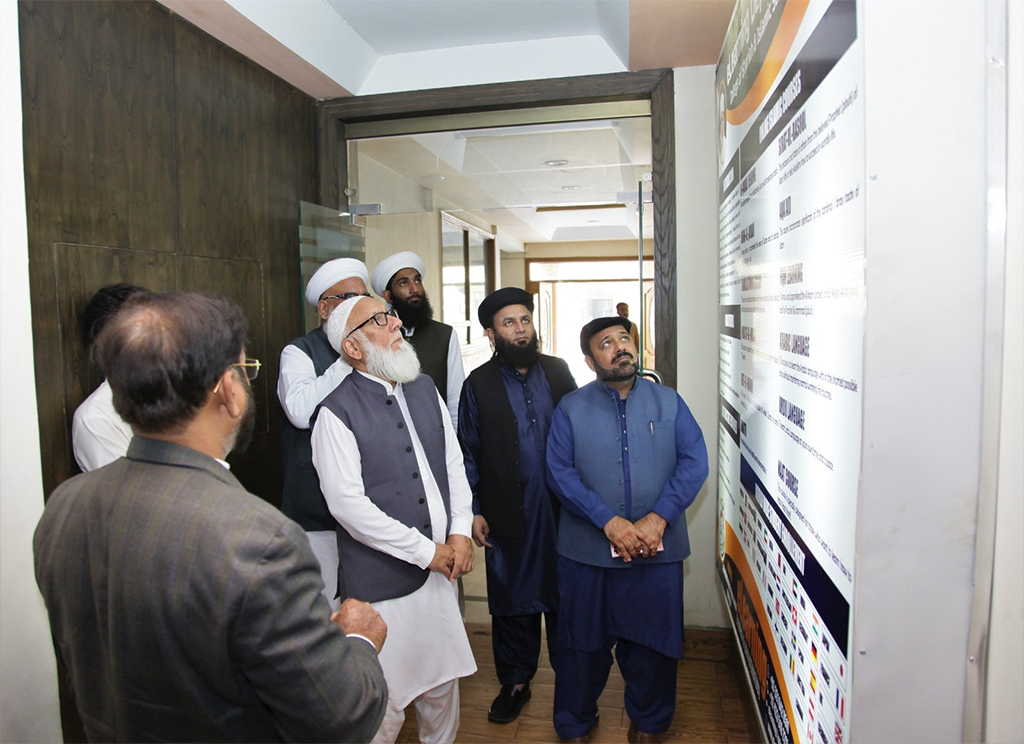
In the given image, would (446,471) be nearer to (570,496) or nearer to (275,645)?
(570,496)

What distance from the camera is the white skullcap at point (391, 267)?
2980mm

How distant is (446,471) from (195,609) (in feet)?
4.16

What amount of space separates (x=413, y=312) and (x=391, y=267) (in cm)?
26

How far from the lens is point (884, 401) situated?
3.10 ft

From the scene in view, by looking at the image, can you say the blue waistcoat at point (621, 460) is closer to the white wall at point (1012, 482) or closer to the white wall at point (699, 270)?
the white wall at point (699, 270)

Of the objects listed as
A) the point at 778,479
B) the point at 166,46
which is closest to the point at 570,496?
the point at 778,479

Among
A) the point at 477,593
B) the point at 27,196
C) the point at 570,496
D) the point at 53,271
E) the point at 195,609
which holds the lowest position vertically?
the point at 477,593

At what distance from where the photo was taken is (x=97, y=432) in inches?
69.0

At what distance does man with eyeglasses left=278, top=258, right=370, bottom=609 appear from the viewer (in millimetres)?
2289

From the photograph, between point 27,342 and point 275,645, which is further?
point 27,342

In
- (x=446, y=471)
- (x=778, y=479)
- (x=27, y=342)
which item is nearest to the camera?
(x=778, y=479)

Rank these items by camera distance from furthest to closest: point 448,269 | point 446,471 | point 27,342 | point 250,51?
point 448,269
point 250,51
point 446,471
point 27,342

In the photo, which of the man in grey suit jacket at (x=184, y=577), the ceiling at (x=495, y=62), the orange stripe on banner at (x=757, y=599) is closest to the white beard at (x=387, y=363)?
the man in grey suit jacket at (x=184, y=577)

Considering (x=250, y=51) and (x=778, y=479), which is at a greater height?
(x=250, y=51)
